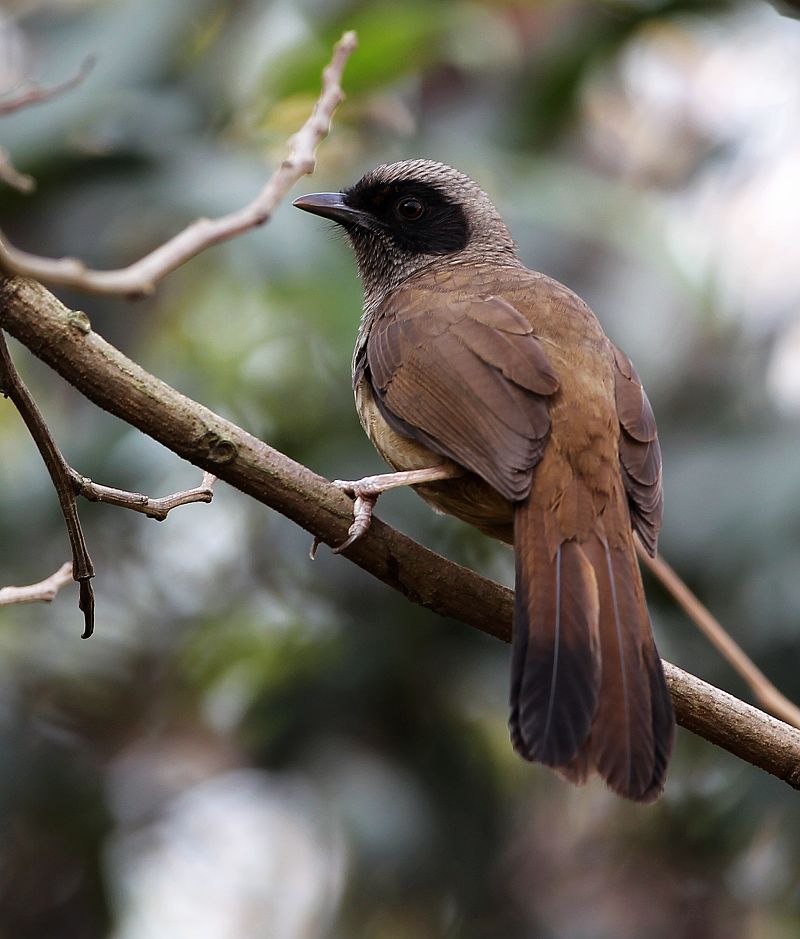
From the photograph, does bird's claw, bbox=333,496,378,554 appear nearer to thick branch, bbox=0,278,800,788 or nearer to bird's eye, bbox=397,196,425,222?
thick branch, bbox=0,278,800,788

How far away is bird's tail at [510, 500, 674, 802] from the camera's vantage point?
2.41 m

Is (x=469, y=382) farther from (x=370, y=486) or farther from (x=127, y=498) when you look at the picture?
(x=127, y=498)

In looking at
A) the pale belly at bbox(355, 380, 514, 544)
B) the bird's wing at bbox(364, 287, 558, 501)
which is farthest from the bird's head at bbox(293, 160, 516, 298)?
the pale belly at bbox(355, 380, 514, 544)

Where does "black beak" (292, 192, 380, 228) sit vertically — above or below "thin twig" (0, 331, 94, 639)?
below

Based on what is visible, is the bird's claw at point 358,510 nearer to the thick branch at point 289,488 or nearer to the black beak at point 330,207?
the thick branch at point 289,488

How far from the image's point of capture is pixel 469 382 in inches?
124

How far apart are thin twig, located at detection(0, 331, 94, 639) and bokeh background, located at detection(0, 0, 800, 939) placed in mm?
1889

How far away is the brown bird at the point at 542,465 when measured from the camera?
247cm

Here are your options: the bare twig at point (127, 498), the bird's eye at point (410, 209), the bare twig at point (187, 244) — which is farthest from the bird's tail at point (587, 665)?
the bird's eye at point (410, 209)

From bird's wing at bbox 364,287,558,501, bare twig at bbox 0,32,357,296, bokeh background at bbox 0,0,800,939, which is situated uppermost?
bare twig at bbox 0,32,357,296

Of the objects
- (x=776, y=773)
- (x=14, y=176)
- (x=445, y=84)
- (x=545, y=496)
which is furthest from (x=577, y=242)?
(x=14, y=176)

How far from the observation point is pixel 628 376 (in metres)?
3.34

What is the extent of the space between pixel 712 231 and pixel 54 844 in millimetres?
3493

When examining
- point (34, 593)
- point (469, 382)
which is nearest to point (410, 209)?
point (469, 382)
